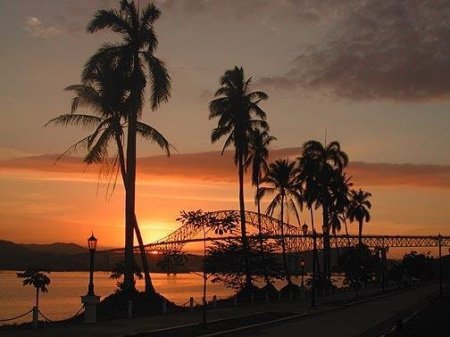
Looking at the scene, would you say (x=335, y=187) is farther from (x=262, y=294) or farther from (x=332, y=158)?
(x=262, y=294)

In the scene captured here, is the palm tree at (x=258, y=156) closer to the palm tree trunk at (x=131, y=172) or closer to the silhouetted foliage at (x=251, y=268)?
the silhouetted foliage at (x=251, y=268)

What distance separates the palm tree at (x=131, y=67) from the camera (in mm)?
38469

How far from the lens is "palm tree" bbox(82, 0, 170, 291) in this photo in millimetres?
38469

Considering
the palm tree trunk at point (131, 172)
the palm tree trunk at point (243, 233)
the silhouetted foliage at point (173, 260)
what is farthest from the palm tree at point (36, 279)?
the palm tree trunk at point (243, 233)

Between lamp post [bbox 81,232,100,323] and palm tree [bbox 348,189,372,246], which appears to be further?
palm tree [bbox 348,189,372,246]

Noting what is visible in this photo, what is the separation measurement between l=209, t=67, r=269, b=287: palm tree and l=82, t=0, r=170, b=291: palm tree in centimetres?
1458

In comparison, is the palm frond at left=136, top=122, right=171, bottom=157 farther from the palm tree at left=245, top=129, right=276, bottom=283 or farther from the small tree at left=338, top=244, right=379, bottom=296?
the small tree at left=338, top=244, right=379, bottom=296

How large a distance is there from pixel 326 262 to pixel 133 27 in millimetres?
50232

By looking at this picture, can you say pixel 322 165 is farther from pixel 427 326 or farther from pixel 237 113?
pixel 427 326

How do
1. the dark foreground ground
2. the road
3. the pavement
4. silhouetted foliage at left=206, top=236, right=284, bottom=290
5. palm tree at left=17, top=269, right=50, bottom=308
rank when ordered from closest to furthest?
the pavement < the dark foreground ground < the road < palm tree at left=17, top=269, right=50, bottom=308 < silhouetted foliage at left=206, top=236, right=284, bottom=290

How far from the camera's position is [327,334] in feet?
83.1

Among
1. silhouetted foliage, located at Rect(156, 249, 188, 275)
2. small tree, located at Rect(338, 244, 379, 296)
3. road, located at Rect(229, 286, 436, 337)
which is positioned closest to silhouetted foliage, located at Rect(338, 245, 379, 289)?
small tree, located at Rect(338, 244, 379, 296)

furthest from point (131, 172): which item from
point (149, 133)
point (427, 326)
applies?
point (427, 326)

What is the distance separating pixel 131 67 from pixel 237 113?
15791mm
